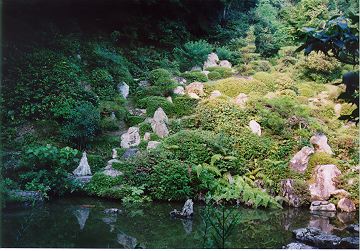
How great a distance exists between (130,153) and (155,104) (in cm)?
132

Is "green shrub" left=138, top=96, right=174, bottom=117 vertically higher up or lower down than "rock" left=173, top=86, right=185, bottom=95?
lower down

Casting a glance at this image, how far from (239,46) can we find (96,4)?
14.3 ft

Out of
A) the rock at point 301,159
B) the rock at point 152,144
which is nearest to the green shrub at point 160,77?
the rock at point 152,144

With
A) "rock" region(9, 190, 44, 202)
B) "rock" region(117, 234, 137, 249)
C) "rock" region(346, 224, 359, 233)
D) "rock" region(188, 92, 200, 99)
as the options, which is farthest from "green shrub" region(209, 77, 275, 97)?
"rock" region(117, 234, 137, 249)

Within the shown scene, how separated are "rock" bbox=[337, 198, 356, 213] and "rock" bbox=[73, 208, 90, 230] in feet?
11.4

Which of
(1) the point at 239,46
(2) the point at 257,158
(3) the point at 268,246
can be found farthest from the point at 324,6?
(3) the point at 268,246

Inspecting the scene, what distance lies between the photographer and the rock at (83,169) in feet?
17.8

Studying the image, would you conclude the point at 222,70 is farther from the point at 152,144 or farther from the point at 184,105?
the point at 152,144

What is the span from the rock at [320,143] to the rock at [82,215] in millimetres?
3702

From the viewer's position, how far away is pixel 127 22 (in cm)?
707

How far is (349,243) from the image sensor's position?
3.90m

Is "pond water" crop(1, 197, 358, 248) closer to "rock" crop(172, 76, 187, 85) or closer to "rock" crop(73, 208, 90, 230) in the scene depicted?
"rock" crop(73, 208, 90, 230)

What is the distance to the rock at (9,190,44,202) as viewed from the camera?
4645 millimetres

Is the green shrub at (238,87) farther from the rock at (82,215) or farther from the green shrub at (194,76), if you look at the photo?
the rock at (82,215)
